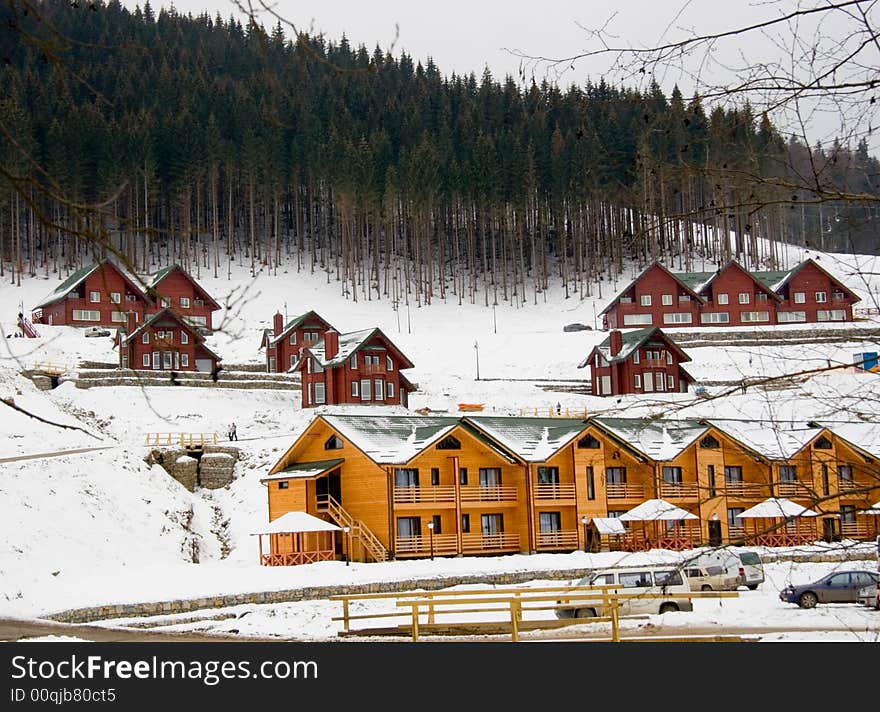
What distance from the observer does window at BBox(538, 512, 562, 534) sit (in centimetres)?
4656

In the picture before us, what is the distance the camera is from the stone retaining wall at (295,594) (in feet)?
105

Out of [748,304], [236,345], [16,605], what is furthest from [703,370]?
[16,605]

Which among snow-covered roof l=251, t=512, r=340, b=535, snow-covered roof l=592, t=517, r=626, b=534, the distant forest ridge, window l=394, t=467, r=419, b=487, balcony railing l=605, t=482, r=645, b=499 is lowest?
snow-covered roof l=592, t=517, r=626, b=534

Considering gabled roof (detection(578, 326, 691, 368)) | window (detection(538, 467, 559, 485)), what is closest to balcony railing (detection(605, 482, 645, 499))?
window (detection(538, 467, 559, 485))

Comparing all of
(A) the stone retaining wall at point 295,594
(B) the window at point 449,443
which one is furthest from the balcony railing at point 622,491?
(A) the stone retaining wall at point 295,594

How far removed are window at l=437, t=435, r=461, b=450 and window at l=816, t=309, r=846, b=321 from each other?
55.6m

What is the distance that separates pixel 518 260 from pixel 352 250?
69.7 ft

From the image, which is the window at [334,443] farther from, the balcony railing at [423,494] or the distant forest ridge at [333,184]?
the distant forest ridge at [333,184]

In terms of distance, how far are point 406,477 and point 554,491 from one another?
279 inches

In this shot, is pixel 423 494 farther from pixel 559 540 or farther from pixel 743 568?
pixel 743 568

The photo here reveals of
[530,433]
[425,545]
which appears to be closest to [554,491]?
[530,433]

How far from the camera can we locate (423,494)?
44.2 meters

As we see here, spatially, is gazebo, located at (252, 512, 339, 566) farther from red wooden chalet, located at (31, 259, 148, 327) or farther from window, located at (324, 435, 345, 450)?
red wooden chalet, located at (31, 259, 148, 327)

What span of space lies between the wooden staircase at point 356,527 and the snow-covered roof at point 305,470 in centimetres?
124
